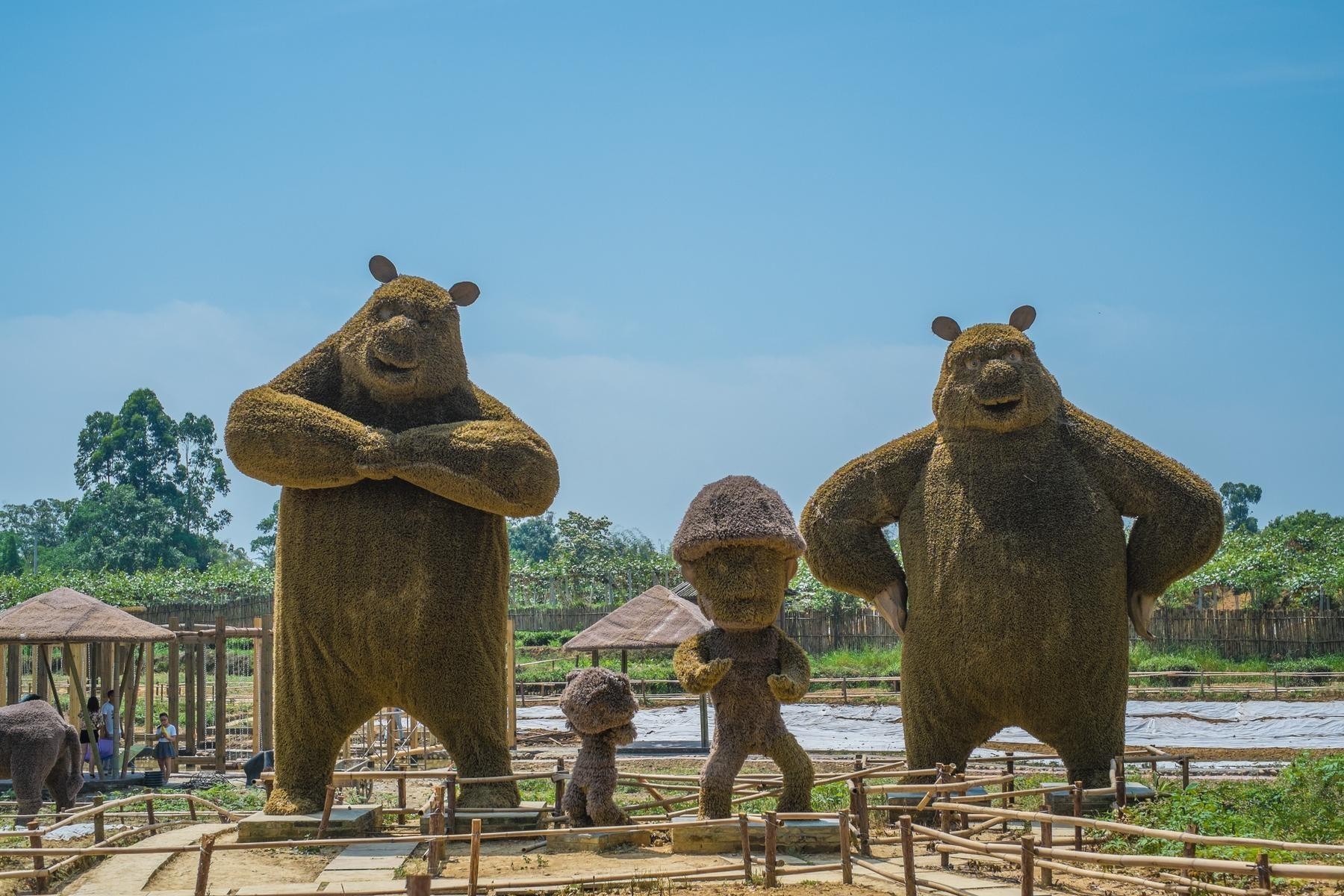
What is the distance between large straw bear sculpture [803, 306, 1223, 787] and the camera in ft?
35.8

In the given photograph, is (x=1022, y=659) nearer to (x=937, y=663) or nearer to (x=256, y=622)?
(x=937, y=663)

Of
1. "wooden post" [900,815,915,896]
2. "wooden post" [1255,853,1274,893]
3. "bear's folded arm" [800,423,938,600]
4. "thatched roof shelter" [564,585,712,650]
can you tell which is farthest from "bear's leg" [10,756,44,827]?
"wooden post" [1255,853,1274,893]

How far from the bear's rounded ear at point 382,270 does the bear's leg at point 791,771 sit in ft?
15.9

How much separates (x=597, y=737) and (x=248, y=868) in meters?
2.38

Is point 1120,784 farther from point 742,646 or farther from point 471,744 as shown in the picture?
point 471,744

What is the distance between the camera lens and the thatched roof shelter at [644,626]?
67.2ft

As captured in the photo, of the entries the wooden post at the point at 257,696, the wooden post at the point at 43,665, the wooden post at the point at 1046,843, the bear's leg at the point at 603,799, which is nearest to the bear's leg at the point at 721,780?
the bear's leg at the point at 603,799

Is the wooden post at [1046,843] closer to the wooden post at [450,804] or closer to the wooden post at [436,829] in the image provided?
the wooden post at [436,829]

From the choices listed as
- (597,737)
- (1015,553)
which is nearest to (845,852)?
(597,737)

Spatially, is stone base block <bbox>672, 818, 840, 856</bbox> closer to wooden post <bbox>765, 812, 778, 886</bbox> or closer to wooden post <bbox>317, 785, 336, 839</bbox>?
wooden post <bbox>765, 812, 778, 886</bbox>

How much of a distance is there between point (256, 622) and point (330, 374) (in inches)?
384

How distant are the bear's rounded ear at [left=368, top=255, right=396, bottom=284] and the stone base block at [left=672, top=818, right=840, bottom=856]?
4.95 m

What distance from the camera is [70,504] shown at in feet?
223

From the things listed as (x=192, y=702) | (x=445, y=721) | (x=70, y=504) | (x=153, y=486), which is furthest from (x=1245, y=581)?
(x=70, y=504)
